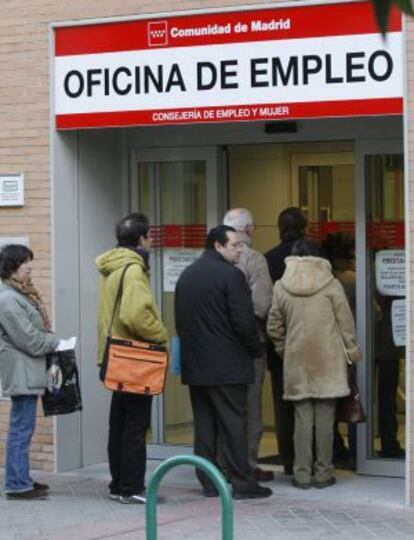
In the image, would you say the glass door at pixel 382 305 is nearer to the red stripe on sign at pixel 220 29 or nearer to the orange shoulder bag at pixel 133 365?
the red stripe on sign at pixel 220 29

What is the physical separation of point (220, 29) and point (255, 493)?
313 centimetres

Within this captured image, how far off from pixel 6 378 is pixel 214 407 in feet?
4.45

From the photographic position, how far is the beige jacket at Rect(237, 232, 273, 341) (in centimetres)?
739

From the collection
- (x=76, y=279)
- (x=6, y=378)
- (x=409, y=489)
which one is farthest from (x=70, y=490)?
(x=409, y=489)

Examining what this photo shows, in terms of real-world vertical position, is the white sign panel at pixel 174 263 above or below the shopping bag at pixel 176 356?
above

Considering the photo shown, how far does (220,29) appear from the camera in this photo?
7375 mm

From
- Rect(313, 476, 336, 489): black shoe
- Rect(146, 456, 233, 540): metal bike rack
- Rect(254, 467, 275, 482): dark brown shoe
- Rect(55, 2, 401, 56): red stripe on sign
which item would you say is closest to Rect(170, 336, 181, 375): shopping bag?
Rect(254, 467, 275, 482): dark brown shoe

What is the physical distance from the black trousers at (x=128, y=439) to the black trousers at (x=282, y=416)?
1.18 m

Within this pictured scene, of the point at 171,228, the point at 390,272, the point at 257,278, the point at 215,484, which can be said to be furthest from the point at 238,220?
the point at 215,484

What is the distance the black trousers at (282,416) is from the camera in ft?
25.5

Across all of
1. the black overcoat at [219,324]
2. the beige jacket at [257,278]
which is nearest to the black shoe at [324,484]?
the black overcoat at [219,324]

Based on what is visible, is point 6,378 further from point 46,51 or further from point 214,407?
point 46,51

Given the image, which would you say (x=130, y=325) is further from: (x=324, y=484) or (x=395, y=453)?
(x=395, y=453)

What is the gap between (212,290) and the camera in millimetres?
6840
